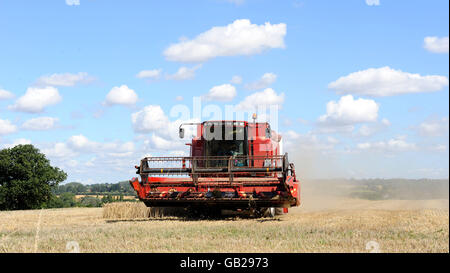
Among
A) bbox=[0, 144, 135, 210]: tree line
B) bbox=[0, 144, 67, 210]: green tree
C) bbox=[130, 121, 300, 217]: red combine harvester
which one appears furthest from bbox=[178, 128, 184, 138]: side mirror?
bbox=[0, 144, 67, 210]: green tree

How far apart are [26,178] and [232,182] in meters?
36.4

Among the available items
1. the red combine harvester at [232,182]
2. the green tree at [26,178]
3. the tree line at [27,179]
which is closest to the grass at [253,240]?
the red combine harvester at [232,182]

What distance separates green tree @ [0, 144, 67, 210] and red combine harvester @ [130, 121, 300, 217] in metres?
33.5

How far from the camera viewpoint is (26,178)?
4506cm

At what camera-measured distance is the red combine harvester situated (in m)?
13.0

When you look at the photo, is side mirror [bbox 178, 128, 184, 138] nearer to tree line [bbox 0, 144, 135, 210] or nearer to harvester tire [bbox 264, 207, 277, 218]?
harvester tire [bbox 264, 207, 277, 218]

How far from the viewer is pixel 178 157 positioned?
13.8 meters

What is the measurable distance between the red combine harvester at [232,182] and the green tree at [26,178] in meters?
33.5

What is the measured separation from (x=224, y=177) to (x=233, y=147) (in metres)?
1.75

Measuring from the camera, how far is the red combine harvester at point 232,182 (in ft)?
42.7

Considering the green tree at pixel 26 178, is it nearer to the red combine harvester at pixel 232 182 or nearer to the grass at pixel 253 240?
the red combine harvester at pixel 232 182
